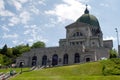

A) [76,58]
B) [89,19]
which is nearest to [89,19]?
[89,19]

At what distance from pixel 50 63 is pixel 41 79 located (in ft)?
109

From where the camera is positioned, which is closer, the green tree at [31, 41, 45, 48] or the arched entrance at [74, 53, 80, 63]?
the arched entrance at [74, 53, 80, 63]

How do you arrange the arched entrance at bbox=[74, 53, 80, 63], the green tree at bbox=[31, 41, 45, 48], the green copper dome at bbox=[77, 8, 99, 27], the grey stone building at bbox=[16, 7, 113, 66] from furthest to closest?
1. the green tree at bbox=[31, 41, 45, 48]
2. the green copper dome at bbox=[77, 8, 99, 27]
3. the grey stone building at bbox=[16, 7, 113, 66]
4. the arched entrance at bbox=[74, 53, 80, 63]

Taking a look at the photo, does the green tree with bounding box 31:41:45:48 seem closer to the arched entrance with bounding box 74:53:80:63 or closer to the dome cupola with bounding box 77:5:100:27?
the dome cupola with bounding box 77:5:100:27

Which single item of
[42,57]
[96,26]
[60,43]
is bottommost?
[42,57]

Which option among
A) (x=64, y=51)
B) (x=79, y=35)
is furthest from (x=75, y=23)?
(x=64, y=51)

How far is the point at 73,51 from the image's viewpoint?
74312mm

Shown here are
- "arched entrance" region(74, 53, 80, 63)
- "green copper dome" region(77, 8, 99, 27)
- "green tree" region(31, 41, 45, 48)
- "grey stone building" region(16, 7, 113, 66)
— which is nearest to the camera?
"arched entrance" region(74, 53, 80, 63)

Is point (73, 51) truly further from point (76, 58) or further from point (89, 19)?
point (89, 19)

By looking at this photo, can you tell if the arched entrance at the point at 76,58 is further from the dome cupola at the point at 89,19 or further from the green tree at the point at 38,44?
the green tree at the point at 38,44

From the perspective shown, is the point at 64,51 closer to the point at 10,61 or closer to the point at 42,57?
the point at 42,57

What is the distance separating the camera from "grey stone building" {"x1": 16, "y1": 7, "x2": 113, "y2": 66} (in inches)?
2899

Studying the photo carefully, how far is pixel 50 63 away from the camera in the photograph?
75688 millimetres

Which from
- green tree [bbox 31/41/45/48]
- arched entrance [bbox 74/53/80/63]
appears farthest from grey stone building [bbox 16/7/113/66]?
green tree [bbox 31/41/45/48]
